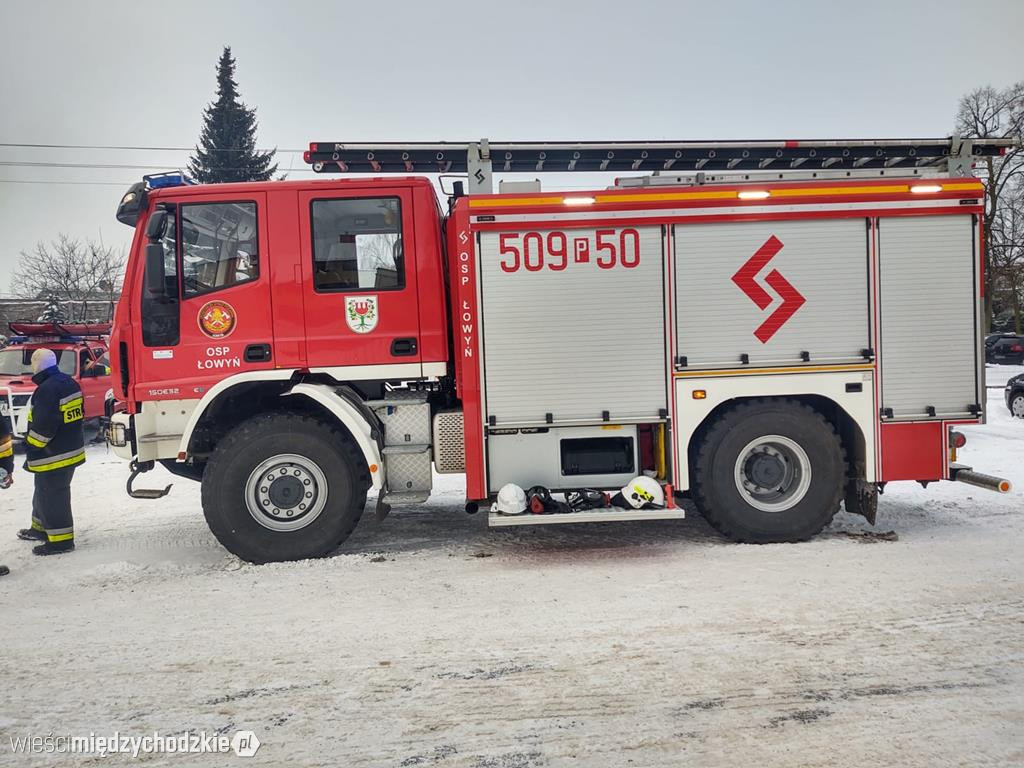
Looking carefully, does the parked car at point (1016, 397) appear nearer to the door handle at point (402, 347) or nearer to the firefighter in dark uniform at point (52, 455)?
the door handle at point (402, 347)

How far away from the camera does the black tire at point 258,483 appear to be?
5559 millimetres

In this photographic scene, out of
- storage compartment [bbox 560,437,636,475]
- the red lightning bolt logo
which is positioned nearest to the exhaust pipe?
the red lightning bolt logo

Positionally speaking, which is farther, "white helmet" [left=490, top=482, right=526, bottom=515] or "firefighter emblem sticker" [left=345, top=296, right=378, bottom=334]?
"firefighter emblem sticker" [left=345, top=296, right=378, bottom=334]

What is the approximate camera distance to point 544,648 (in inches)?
156

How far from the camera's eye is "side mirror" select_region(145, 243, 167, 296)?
17.7 ft

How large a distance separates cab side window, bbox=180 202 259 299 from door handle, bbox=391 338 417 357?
124 centimetres

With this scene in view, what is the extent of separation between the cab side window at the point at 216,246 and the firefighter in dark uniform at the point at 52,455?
5.66 feet

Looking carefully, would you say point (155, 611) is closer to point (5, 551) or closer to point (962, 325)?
point (5, 551)

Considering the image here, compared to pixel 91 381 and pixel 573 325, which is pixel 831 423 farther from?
pixel 91 381

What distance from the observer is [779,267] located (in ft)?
18.8

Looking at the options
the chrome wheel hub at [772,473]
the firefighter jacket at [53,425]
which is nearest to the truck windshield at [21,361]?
the firefighter jacket at [53,425]

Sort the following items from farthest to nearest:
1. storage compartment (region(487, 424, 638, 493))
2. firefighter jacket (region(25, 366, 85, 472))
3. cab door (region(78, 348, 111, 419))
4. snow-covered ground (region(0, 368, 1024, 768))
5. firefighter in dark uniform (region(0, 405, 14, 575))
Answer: cab door (region(78, 348, 111, 419))
firefighter jacket (region(25, 366, 85, 472))
firefighter in dark uniform (region(0, 405, 14, 575))
storage compartment (region(487, 424, 638, 493))
snow-covered ground (region(0, 368, 1024, 768))

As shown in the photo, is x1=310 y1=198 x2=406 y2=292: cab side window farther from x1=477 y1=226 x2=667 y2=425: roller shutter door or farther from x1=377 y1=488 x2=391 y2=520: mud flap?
x1=377 y1=488 x2=391 y2=520: mud flap

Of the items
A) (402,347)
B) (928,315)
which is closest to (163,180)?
(402,347)
